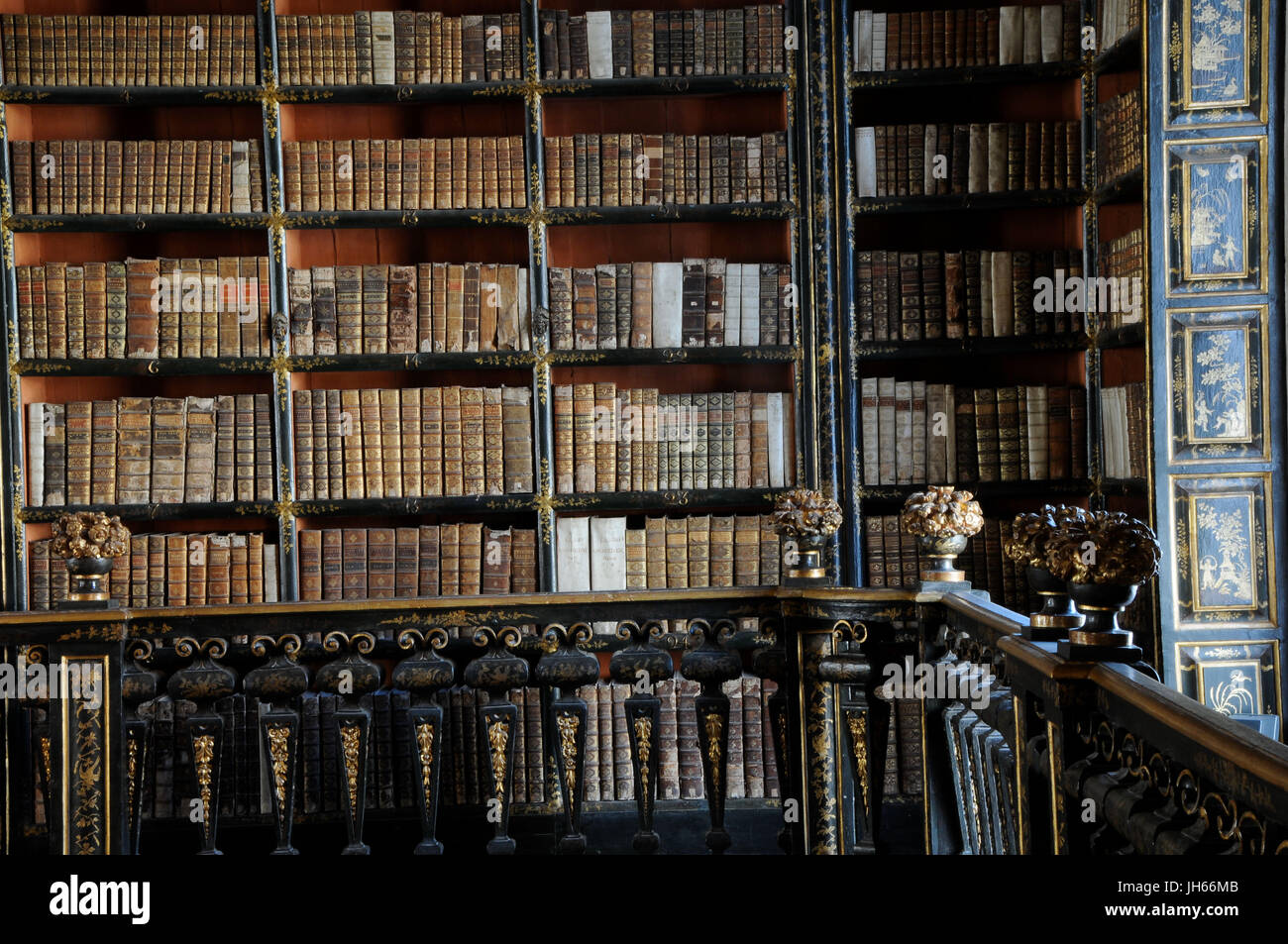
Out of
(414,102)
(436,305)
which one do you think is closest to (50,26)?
(414,102)

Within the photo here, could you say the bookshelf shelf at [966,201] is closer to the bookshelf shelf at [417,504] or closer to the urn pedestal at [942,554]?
the bookshelf shelf at [417,504]

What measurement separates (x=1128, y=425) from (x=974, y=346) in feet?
1.68

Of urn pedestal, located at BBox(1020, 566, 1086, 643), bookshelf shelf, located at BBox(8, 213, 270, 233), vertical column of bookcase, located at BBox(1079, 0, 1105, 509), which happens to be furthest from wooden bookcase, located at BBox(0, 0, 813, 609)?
urn pedestal, located at BBox(1020, 566, 1086, 643)

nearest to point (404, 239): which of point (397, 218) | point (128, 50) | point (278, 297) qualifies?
point (397, 218)

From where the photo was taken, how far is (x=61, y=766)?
2.28 m

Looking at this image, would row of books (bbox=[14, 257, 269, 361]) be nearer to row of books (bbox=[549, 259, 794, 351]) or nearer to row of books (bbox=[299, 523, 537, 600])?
row of books (bbox=[299, 523, 537, 600])

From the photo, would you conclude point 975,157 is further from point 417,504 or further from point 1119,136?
point 417,504

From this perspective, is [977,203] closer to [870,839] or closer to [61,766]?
[870,839]

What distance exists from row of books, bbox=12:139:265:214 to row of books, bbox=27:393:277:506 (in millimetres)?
590

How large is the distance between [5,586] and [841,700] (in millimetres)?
2541

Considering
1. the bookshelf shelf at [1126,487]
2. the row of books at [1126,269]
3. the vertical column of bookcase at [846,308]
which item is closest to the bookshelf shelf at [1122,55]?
the row of books at [1126,269]

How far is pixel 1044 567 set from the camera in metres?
1.66

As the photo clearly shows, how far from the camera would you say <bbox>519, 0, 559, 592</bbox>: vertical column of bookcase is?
3.59 metres

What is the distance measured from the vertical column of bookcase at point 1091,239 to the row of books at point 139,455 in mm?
2514
